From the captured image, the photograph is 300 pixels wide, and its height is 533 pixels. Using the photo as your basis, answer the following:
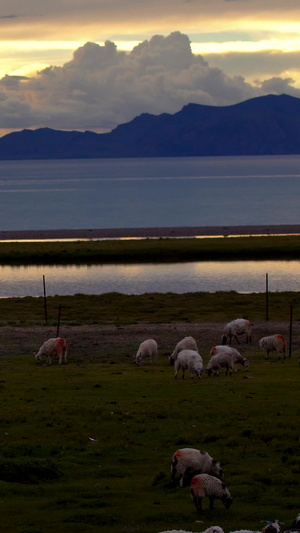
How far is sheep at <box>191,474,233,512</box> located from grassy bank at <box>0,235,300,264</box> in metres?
68.0

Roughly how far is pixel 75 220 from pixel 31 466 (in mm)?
131704

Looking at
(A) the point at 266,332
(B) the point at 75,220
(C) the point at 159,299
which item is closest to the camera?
(A) the point at 266,332

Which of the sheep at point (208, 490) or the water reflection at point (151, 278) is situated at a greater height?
the water reflection at point (151, 278)

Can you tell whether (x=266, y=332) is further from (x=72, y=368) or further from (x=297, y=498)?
(x=297, y=498)

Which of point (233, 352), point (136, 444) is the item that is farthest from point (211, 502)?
point (233, 352)

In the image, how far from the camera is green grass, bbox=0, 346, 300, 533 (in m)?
15.5

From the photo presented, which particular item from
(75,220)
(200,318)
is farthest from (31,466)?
(75,220)

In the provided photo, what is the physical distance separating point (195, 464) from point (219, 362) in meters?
12.5

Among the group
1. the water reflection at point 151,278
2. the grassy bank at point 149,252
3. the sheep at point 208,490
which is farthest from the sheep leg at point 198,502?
the grassy bank at point 149,252

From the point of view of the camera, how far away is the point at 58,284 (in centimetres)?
6856

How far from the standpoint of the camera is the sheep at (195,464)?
16812mm

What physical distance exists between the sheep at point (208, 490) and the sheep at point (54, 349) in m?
17.6

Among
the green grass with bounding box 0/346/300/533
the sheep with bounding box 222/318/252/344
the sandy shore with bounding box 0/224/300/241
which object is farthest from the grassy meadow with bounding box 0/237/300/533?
the sandy shore with bounding box 0/224/300/241

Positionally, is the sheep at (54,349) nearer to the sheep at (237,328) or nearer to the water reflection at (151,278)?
the sheep at (237,328)
